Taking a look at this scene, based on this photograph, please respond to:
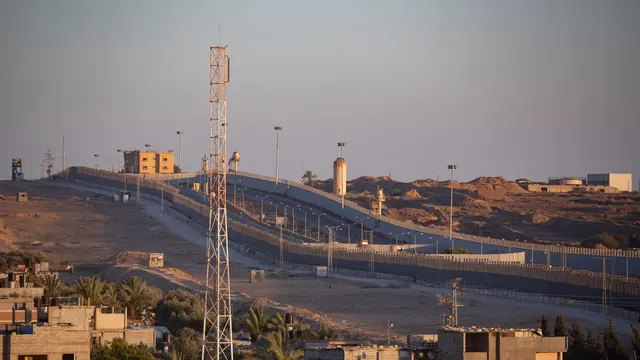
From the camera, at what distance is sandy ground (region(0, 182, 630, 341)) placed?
60.5 meters

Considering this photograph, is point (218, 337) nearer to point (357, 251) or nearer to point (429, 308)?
point (429, 308)

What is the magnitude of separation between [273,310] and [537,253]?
40.6 meters

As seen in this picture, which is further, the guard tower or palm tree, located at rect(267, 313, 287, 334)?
the guard tower

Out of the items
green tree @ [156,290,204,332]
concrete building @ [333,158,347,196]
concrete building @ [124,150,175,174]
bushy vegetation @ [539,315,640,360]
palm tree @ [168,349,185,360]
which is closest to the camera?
palm tree @ [168,349,185,360]

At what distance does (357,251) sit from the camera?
93688 mm

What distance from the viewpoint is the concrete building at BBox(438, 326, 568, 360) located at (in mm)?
26406

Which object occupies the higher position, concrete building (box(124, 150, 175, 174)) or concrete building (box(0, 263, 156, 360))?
concrete building (box(124, 150, 175, 174))

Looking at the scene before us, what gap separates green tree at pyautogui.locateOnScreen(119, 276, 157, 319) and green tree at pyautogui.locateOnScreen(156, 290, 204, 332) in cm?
58

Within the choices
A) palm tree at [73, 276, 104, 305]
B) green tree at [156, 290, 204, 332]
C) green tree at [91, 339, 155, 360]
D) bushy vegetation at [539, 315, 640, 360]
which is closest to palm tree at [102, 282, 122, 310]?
palm tree at [73, 276, 104, 305]

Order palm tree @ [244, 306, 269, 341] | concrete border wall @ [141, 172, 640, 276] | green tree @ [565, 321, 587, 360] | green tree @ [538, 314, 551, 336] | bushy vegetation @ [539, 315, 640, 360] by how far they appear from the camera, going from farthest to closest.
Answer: concrete border wall @ [141, 172, 640, 276], palm tree @ [244, 306, 269, 341], green tree @ [565, 321, 587, 360], bushy vegetation @ [539, 315, 640, 360], green tree @ [538, 314, 551, 336]

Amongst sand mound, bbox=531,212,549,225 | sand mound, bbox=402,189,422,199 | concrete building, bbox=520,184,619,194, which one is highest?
concrete building, bbox=520,184,619,194

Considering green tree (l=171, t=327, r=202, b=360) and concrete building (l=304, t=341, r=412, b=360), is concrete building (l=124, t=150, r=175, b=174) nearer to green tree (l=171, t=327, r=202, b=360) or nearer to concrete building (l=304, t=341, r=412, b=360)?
green tree (l=171, t=327, r=202, b=360)

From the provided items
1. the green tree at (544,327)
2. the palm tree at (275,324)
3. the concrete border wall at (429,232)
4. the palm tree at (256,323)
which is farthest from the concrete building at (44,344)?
the concrete border wall at (429,232)

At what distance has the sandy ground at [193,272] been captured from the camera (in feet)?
198
